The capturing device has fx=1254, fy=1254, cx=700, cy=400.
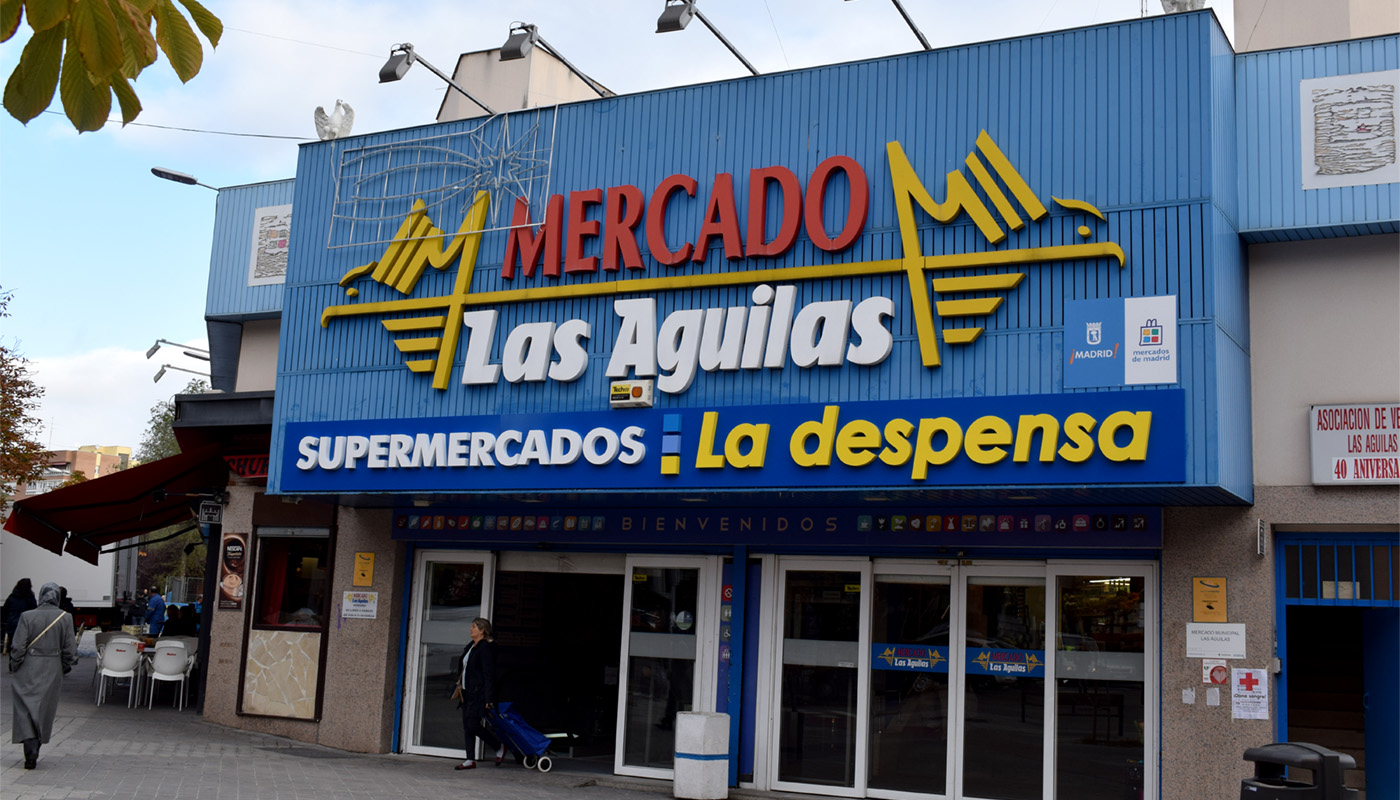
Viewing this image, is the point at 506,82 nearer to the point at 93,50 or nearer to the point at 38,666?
the point at 38,666

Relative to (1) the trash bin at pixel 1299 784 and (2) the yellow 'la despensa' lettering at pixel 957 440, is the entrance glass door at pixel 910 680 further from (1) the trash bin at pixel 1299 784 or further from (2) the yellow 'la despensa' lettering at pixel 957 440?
(1) the trash bin at pixel 1299 784

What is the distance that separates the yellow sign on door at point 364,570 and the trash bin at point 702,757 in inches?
193

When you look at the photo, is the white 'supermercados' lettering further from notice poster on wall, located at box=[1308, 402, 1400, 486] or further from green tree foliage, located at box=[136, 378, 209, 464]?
green tree foliage, located at box=[136, 378, 209, 464]

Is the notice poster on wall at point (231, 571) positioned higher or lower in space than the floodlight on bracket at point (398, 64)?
lower

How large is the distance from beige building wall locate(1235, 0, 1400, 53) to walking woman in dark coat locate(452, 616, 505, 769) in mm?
10065

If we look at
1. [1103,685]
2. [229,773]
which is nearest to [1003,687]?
[1103,685]

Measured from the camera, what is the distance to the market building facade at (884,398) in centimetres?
1070

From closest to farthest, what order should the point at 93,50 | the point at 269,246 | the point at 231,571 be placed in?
1. the point at 93,50
2. the point at 231,571
3. the point at 269,246

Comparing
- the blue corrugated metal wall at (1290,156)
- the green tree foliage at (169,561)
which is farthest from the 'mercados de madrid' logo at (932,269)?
the green tree foliage at (169,561)

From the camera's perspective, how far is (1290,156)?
36.6 ft

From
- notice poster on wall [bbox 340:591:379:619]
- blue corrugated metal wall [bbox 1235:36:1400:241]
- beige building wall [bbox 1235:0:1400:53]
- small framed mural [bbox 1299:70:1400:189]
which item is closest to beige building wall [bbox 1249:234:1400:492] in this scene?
blue corrugated metal wall [bbox 1235:36:1400:241]

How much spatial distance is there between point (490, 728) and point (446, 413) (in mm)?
3664

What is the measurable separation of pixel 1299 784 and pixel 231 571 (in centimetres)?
1339

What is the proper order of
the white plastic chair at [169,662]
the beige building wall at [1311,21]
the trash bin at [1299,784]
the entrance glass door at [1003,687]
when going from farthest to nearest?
the white plastic chair at [169,662], the beige building wall at [1311,21], the entrance glass door at [1003,687], the trash bin at [1299,784]
